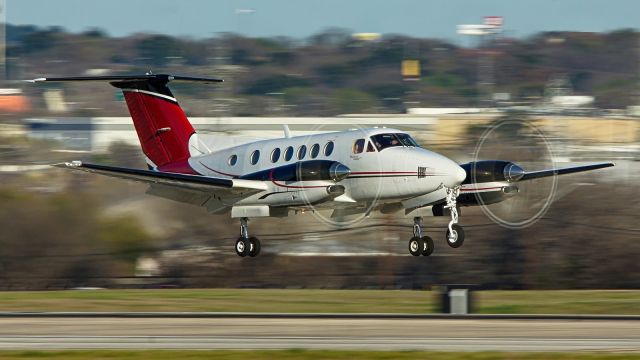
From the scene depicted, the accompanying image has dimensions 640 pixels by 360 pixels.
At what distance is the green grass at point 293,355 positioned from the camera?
24.3 metres

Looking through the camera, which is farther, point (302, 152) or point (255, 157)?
point (255, 157)

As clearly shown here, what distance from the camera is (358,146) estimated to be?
3456 cm

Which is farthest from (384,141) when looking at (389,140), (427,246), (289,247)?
(289,247)

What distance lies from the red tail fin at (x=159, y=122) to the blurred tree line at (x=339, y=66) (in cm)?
3619

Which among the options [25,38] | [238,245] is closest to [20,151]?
[238,245]

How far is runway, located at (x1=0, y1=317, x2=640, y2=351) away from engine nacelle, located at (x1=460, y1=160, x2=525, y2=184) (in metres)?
4.27

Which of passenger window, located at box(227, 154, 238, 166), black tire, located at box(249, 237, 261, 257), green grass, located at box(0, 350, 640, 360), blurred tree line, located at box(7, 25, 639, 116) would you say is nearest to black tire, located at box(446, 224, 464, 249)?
black tire, located at box(249, 237, 261, 257)

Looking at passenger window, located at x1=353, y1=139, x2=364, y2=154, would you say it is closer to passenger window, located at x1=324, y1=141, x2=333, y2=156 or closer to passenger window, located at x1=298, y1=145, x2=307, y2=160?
passenger window, located at x1=324, y1=141, x2=333, y2=156

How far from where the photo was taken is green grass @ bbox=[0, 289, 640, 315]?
4097 centimetres

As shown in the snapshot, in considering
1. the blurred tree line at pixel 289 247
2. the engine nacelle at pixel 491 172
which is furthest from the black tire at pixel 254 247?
the blurred tree line at pixel 289 247

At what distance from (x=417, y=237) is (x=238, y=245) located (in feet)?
20.8

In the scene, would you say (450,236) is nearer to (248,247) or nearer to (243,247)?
(248,247)

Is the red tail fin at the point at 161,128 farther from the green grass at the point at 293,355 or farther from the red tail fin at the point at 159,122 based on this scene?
the green grass at the point at 293,355

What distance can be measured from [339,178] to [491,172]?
459cm
